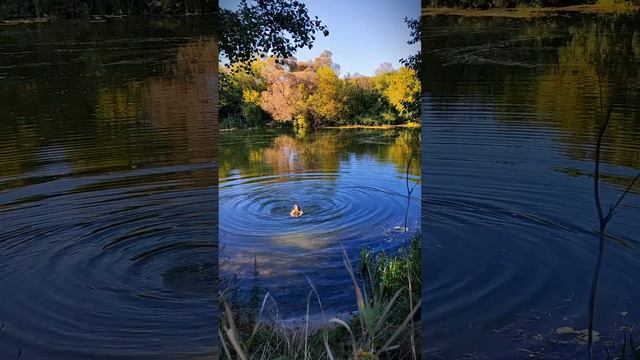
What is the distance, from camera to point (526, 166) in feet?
8.15

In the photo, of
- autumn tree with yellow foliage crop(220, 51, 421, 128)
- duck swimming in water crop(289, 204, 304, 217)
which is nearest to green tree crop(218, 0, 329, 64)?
autumn tree with yellow foliage crop(220, 51, 421, 128)

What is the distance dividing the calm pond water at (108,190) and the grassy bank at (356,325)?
0.21 m

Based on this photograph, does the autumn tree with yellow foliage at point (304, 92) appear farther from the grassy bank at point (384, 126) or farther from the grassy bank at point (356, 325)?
the grassy bank at point (356, 325)

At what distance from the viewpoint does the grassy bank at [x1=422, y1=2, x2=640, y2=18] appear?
2328 millimetres

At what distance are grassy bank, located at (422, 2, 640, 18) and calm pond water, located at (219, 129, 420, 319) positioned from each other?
2.29 feet

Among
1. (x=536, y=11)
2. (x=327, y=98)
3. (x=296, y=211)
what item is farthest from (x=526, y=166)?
(x=296, y=211)

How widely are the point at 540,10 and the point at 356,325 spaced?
1612 mm

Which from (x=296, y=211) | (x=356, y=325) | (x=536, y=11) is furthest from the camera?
(x=536, y=11)

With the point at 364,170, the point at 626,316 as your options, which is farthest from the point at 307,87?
the point at 626,316

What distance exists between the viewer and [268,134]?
199 cm

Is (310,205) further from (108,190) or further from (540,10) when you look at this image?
(540,10)

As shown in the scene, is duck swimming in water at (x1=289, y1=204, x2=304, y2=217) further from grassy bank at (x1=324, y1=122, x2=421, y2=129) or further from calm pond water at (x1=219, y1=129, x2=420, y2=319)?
grassy bank at (x1=324, y1=122, x2=421, y2=129)

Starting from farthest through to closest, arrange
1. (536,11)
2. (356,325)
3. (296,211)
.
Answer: (536,11) → (296,211) → (356,325)

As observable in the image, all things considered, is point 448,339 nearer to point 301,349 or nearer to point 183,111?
point 301,349
